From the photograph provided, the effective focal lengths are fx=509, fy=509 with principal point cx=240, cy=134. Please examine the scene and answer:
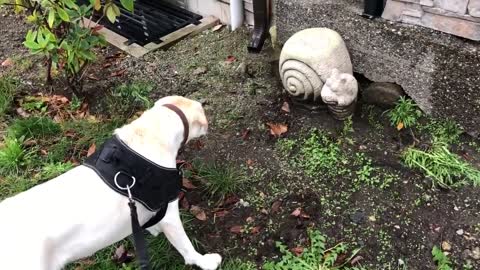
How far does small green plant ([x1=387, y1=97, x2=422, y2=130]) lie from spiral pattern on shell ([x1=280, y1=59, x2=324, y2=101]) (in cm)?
53

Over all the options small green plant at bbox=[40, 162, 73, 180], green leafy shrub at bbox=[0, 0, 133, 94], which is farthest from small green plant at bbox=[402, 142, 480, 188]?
small green plant at bbox=[40, 162, 73, 180]

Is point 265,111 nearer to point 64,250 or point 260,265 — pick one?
point 260,265

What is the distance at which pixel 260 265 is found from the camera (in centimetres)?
276

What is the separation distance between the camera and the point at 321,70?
131 inches

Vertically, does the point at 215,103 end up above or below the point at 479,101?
below

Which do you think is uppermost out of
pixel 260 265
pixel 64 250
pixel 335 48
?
pixel 335 48

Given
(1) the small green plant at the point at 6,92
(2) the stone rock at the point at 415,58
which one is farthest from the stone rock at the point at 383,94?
(1) the small green plant at the point at 6,92

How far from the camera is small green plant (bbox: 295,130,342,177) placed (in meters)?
3.21

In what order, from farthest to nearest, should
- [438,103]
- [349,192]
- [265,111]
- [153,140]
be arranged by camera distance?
[265,111], [438,103], [349,192], [153,140]

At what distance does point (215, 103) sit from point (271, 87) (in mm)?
450

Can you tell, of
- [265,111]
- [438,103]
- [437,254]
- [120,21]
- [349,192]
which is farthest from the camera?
[120,21]

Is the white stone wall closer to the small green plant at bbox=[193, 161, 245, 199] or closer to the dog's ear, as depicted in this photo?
the small green plant at bbox=[193, 161, 245, 199]

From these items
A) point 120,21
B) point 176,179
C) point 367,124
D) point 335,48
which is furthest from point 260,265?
point 120,21

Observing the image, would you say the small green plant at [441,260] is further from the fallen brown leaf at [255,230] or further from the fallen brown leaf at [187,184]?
the fallen brown leaf at [187,184]
